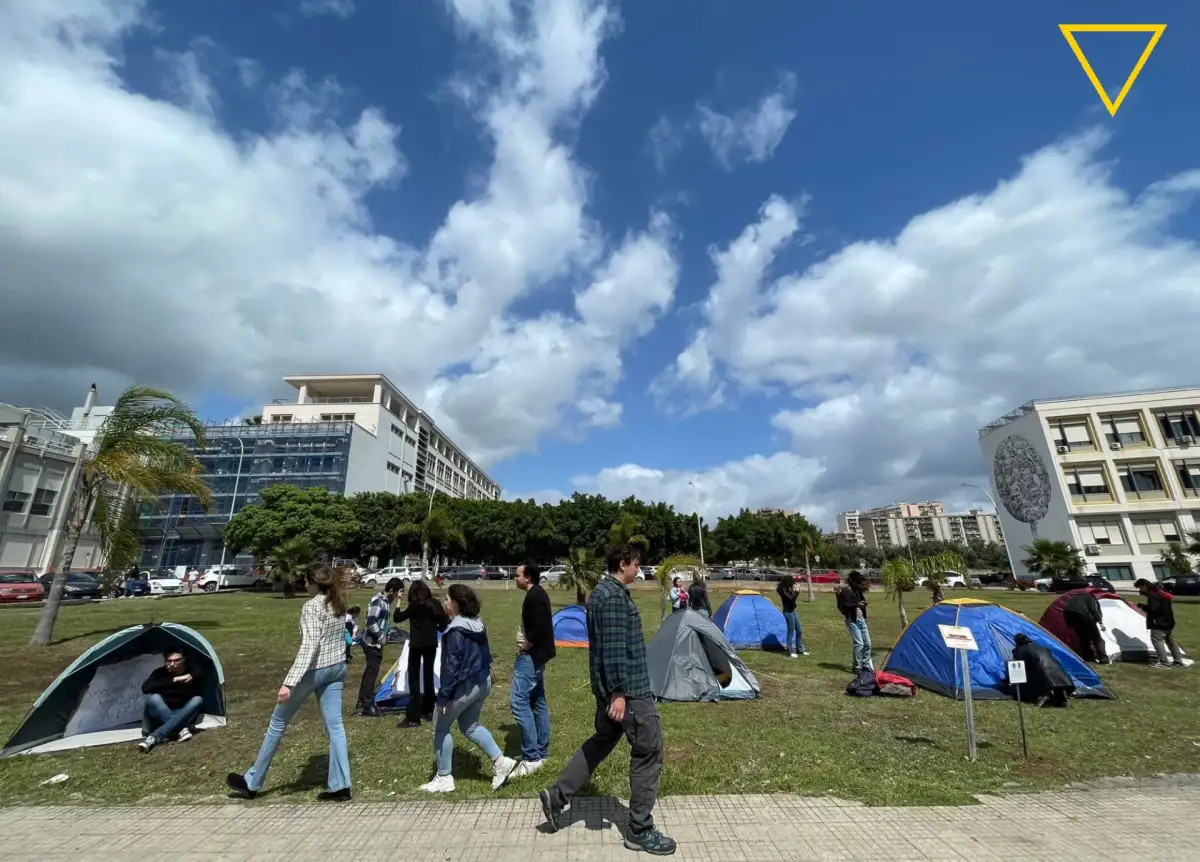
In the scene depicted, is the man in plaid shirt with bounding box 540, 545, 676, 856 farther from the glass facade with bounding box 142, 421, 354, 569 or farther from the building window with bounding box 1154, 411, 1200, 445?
the glass facade with bounding box 142, 421, 354, 569

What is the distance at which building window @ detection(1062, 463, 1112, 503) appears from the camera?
158ft

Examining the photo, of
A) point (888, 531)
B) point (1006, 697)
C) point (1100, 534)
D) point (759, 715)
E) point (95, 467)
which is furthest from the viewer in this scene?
point (888, 531)

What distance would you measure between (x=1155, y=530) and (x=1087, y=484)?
5.69 m

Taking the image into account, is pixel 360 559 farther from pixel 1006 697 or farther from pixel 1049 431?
pixel 1049 431

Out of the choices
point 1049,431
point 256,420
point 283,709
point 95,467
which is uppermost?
point 256,420

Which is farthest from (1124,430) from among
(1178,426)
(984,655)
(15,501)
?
(15,501)

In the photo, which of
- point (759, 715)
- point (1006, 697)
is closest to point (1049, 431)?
point (1006, 697)

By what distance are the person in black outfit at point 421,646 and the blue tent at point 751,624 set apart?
8986mm

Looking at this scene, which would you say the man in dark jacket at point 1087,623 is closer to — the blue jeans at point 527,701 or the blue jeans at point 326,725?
the blue jeans at point 527,701

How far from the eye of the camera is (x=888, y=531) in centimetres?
17800

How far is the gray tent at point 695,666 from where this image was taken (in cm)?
873

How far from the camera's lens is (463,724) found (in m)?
5.11

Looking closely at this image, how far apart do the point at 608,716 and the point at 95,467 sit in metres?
15.6

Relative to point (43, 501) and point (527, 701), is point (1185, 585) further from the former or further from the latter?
point (43, 501)
